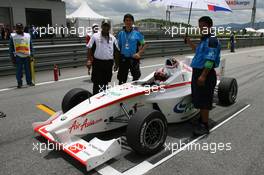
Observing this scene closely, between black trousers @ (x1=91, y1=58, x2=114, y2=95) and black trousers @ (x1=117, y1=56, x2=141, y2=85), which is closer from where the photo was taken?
black trousers @ (x1=91, y1=58, x2=114, y2=95)

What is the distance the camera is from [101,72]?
18.0 feet

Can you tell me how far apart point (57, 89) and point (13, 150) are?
158 inches

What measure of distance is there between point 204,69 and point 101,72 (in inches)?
81.9

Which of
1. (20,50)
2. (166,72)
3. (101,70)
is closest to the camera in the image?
(166,72)

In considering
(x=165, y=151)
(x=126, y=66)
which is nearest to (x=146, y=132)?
(x=165, y=151)

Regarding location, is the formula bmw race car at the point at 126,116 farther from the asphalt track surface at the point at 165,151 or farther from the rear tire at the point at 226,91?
the rear tire at the point at 226,91

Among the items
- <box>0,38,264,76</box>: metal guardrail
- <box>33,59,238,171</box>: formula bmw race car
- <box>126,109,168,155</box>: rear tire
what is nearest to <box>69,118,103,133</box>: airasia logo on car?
<box>33,59,238,171</box>: formula bmw race car

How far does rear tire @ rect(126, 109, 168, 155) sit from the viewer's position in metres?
3.65

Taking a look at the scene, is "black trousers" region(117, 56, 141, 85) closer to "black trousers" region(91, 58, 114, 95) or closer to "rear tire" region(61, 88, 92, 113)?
"black trousers" region(91, 58, 114, 95)

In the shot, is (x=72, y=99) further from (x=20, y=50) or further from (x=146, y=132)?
(x=20, y=50)

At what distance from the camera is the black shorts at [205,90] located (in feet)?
15.0

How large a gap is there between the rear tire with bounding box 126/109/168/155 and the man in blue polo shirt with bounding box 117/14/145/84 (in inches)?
84.8

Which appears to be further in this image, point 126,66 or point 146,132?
point 126,66

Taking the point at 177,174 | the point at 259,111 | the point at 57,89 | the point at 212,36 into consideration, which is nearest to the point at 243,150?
the point at 177,174
